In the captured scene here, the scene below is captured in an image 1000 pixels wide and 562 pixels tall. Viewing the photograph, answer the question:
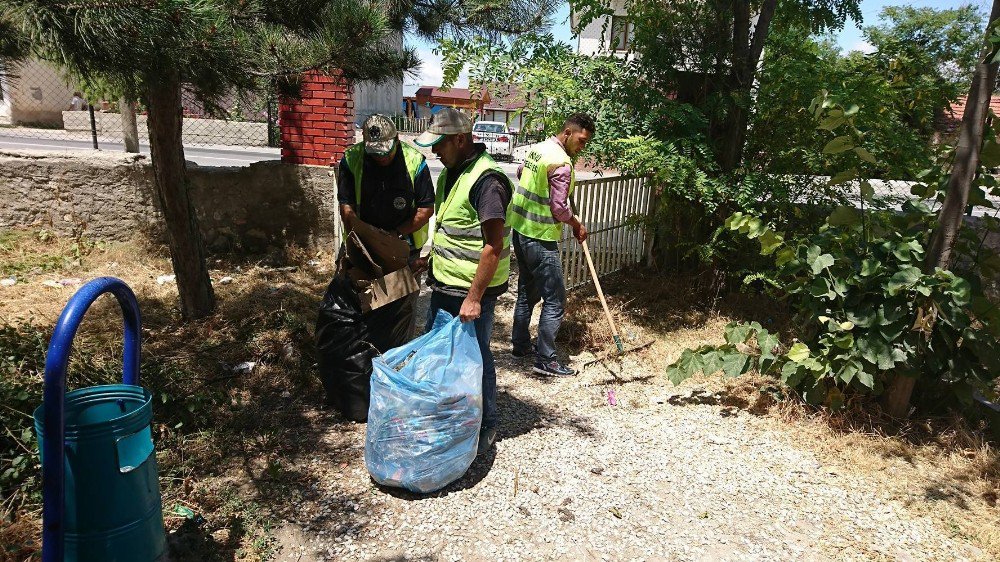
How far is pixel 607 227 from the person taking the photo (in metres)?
6.01

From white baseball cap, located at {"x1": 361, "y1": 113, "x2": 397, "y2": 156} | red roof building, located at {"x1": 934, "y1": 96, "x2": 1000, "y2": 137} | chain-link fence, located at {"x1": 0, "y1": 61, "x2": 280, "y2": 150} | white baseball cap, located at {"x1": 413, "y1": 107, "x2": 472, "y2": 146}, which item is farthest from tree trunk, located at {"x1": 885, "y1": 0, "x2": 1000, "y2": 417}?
chain-link fence, located at {"x1": 0, "y1": 61, "x2": 280, "y2": 150}

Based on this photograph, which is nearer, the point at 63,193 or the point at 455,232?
the point at 455,232

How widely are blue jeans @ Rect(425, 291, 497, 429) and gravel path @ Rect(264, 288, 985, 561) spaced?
0.66 ft

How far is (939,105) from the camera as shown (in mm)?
4992

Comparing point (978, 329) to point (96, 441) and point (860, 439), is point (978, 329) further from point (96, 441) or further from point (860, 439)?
point (96, 441)

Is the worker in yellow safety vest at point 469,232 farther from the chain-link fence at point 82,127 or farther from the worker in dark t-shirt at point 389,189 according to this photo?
the chain-link fence at point 82,127

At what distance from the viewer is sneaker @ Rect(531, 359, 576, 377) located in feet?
14.6

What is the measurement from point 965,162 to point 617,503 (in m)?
2.58

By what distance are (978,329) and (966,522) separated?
1.14 m

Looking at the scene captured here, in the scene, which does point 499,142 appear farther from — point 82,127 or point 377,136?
point 377,136

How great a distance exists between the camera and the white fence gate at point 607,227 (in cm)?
568

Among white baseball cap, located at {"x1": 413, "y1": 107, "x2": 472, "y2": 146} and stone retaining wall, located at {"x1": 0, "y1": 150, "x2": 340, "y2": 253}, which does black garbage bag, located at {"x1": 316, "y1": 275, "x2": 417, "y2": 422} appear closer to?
white baseball cap, located at {"x1": 413, "y1": 107, "x2": 472, "y2": 146}

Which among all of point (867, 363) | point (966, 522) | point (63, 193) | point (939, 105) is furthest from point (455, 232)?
point (63, 193)

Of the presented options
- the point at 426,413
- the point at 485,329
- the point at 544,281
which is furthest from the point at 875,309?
the point at 426,413
